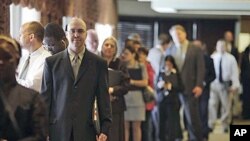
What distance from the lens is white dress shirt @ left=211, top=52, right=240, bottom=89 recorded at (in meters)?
6.99

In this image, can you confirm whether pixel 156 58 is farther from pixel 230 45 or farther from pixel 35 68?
pixel 35 68

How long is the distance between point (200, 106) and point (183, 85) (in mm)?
671

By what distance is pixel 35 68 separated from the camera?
4242mm

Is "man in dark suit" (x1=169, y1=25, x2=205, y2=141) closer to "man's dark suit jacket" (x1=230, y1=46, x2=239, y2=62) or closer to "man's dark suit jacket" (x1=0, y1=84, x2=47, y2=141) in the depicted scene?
"man's dark suit jacket" (x1=230, y1=46, x2=239, y2=62)

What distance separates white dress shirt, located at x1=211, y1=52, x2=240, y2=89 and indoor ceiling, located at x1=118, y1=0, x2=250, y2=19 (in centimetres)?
75

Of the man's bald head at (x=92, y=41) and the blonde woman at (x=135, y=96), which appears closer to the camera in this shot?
the man's bald head at (x=92, y=41)

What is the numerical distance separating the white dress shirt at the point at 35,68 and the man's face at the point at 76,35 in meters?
0.24

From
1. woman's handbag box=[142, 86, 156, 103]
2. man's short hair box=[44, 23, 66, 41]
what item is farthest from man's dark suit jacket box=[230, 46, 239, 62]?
man's short hair box=[44, 23, 66, 41]

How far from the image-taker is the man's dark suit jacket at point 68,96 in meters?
4.03

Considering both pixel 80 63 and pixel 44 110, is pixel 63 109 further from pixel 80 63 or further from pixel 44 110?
pixel 44 110

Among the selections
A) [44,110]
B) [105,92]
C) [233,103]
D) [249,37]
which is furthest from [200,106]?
[44,110]

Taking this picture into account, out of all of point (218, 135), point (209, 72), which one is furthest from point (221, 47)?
point (218, 135)

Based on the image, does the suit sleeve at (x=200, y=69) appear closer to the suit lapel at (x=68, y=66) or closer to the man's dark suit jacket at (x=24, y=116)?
the suit lapel at (x=68, y=66)

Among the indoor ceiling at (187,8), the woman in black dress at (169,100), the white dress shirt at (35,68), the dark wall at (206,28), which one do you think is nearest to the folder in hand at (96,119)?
the white dress shirt at (35,68)
